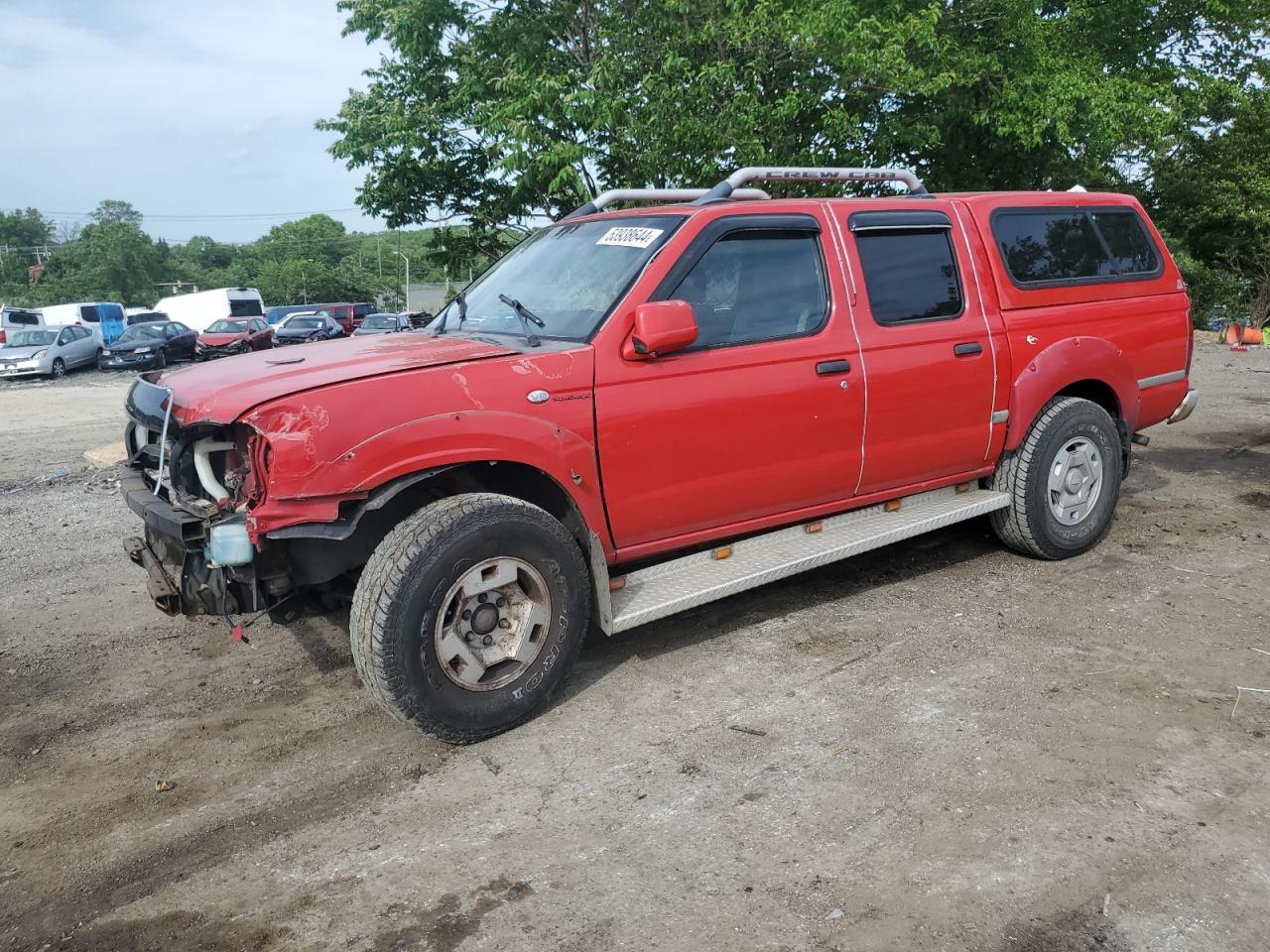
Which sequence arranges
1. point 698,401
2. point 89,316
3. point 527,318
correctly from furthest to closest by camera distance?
point 89,316, point 527,318, point 698,401

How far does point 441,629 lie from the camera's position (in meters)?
3.55

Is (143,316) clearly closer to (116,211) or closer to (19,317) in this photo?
(19,317)

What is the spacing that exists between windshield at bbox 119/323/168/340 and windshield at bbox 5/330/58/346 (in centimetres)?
193

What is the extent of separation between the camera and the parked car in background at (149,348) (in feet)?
92.6

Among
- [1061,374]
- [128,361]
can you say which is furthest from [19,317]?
[1061,374]

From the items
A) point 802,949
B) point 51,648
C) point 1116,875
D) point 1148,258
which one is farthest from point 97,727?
point 1148,258

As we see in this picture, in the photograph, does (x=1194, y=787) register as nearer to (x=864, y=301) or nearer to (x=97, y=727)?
(x=864, y=301)

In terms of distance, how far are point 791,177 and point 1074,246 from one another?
1.89m

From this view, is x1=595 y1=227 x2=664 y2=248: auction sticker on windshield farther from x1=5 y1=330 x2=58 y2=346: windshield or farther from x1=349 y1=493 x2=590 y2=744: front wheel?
x1=5 y1=330 x2=58 y2=346: windshield

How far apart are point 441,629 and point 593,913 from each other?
1.22 metres

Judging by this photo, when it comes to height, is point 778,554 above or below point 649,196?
below

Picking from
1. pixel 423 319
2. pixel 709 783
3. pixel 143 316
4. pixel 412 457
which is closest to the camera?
pixel 709 783

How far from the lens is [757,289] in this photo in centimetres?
443

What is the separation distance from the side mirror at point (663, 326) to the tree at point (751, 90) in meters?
9.86
